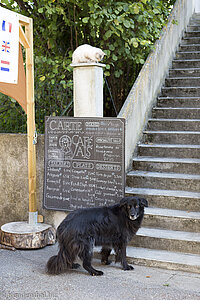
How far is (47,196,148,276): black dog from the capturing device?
4691mm

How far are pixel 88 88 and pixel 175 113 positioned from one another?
1.93 meters

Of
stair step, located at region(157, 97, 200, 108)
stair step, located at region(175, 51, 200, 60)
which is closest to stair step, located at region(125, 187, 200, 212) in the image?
stair step, located at region(157, 97, 200, 108)

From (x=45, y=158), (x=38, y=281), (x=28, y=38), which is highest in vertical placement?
(x=28, y=38)

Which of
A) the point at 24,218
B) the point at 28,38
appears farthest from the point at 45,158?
the point at 28,38

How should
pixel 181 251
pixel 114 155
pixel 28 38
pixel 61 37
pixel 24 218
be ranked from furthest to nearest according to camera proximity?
pixel 61 37, pixel 24 218, pixel 28 38, pixel 114 155, pixel 181 251

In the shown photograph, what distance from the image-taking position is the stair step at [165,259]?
4.69 meters

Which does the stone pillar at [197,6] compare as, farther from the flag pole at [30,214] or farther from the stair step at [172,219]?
the stair step at [172,219]

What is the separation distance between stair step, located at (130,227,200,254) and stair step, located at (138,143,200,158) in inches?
55.0

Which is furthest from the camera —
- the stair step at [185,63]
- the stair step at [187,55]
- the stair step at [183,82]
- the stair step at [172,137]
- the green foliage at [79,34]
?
the stair step at [187,55]

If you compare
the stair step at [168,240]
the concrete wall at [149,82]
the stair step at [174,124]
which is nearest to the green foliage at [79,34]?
the concrete wall at [149,82]

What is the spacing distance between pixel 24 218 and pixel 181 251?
2569 mm

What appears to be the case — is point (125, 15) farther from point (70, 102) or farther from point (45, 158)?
point (45, 158)

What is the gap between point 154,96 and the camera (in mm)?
7359

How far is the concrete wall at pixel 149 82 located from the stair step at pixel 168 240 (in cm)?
122
